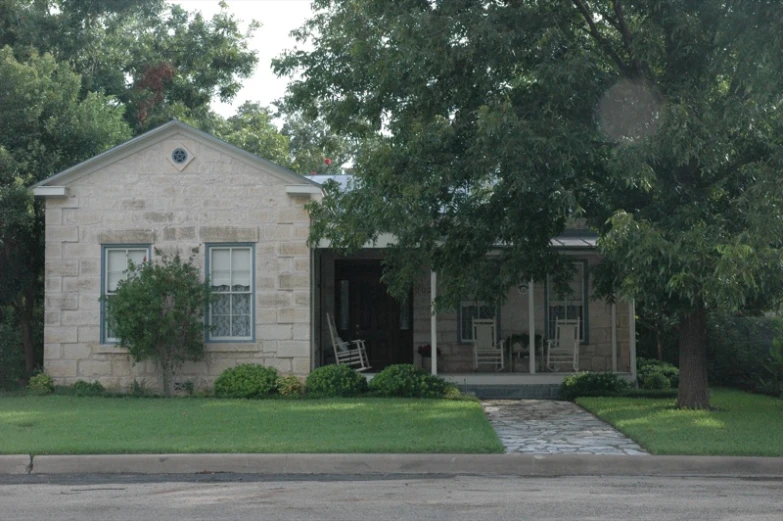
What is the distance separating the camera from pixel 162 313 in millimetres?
16281

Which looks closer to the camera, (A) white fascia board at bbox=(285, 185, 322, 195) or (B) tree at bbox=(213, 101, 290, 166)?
(A) white fascia board at bbox=(285, 185, 322, 195)

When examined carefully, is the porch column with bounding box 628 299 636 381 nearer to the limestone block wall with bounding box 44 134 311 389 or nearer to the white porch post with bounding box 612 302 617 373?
the white porch post with bounding box 612 302 617 373

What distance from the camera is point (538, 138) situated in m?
11.9

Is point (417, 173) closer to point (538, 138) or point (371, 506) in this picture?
point (538, 138)

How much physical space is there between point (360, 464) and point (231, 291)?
24.1 feet

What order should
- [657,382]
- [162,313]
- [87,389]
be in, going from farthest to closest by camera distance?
[657,382] < [87,389] < [162,313]

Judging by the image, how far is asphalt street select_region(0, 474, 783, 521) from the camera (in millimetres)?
7816

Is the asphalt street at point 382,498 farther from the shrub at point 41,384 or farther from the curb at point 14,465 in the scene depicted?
the shrub at point 41,384

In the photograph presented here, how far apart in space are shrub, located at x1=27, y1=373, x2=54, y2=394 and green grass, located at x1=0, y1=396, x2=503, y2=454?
51 centimetres

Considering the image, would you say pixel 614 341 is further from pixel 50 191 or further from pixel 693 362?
pixel 50 191

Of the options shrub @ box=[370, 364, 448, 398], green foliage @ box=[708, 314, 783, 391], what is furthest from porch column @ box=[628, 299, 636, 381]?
shrub @ box=[370, 364, 448, 398]

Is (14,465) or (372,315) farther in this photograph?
(372,315)

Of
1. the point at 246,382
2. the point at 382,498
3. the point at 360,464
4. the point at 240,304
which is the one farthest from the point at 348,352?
the point at 382,498

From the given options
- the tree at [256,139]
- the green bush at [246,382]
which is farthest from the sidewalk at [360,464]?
the tree at [256,139]
